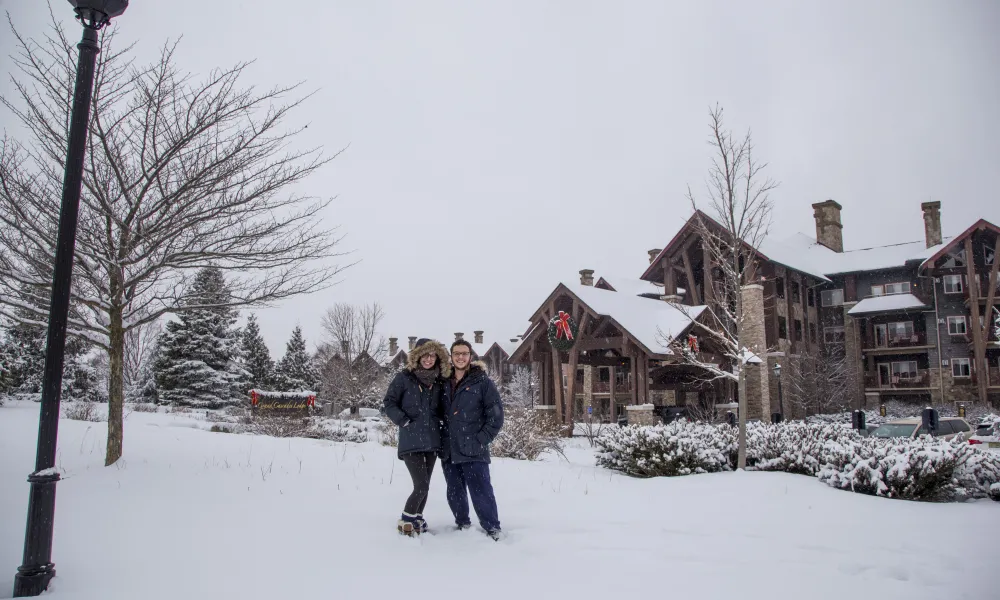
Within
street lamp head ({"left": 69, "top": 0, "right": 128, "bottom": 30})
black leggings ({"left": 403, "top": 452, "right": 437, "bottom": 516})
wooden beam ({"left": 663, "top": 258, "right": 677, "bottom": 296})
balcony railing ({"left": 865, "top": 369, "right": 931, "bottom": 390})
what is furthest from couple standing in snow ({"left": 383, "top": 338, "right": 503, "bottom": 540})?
balcony railing ({"left": 865, "top": 369, "right": 931, "bottom": 390})

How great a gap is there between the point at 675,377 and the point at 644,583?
20652mm

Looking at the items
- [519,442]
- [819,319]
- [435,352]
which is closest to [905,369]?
[819,319]

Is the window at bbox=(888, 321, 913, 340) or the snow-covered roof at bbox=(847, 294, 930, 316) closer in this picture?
the snow-covered roof at bbox=(847, 294, 930, 316)

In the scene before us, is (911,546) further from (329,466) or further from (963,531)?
(329,466)

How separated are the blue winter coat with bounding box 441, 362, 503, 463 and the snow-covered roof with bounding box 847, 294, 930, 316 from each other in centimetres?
3297

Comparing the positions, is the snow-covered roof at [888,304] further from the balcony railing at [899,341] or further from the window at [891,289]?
the balcony railing at [899,341]

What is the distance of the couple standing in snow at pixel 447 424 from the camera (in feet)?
Answer: 17.0

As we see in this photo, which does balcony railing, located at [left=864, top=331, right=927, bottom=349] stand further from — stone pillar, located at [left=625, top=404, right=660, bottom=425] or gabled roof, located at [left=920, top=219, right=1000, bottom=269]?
stone pillar, located at [left=625, top=404, right=660, bottom=425]

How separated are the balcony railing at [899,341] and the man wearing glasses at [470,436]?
3492 cm

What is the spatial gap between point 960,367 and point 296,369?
4035 cm

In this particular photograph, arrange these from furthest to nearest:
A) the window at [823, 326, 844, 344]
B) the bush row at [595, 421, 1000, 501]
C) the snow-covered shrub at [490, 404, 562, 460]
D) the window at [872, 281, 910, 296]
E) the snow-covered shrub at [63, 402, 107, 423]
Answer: the window at [823, 326, 844, 344] < the window at [872, 281, 910, 296] < the snow-covered shrub at [63, 402, 107, 423] < the snow-covered shrub at [490, 404, 562, 460] < the bush row at [595, 421, 1000, 501]

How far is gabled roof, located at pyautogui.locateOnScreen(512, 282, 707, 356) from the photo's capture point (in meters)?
19.2

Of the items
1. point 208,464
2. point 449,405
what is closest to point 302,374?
point 208,464

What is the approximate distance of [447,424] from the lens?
17.6 ft
